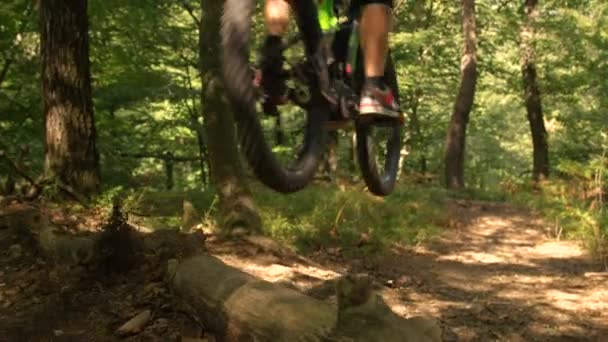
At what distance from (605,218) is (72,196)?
7318 millimetres

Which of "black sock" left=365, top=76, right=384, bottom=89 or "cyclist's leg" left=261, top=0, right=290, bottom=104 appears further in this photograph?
"black sock" left=365, top=76, right=384, bottom=89

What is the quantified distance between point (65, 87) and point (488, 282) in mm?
5336

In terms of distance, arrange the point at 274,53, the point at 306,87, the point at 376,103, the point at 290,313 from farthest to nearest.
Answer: the point at 290,313, the point at 376,103, the point at 306,87, the point at 274,53

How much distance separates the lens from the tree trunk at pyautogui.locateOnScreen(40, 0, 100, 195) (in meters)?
6.48

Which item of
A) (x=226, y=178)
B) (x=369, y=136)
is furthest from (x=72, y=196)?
(x=369, y=136)

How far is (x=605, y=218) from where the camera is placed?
8828 mm

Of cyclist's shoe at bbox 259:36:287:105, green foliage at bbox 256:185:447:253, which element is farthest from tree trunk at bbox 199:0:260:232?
cyclist's shoe at bbox 259:36:287:105

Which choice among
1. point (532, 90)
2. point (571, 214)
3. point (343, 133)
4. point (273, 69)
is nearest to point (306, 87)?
point (273, 69)

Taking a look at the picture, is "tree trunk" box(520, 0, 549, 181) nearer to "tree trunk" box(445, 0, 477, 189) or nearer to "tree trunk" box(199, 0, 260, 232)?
"tree trunk" box(445, 0, 477, 189)

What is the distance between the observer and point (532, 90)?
58.5ft

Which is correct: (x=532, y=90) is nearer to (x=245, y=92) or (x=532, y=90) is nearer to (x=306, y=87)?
(x=306, y=87)

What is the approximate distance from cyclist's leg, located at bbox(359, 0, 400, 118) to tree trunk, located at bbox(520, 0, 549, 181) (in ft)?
49.9

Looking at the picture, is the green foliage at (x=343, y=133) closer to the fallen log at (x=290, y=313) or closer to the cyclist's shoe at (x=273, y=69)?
the cyclist's shoe at (x=273, y=69)

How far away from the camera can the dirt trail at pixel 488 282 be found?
17.7ft
